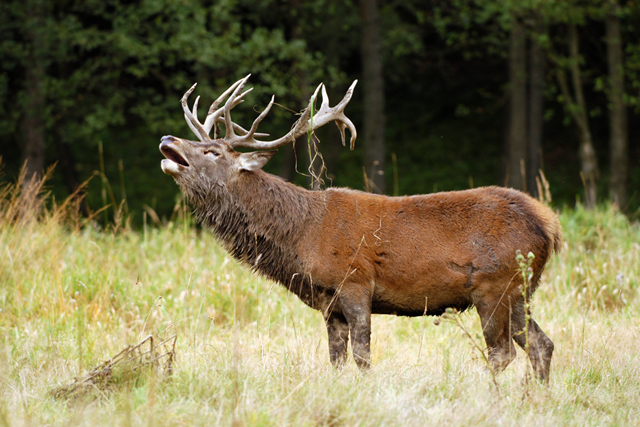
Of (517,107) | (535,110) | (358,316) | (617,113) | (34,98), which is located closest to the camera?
(358,316)

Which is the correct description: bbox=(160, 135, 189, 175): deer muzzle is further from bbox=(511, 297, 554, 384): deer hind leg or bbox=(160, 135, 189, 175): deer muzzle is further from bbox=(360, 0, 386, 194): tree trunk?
bbox=(360, 0, 386, 194): tree trunk

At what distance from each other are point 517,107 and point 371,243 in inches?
457

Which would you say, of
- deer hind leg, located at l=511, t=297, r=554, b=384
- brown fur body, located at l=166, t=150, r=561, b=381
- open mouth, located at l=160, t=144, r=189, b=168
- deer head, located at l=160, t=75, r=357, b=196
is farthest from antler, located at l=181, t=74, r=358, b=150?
deer hind leg, located at l=511, t=297, r=554, b=384

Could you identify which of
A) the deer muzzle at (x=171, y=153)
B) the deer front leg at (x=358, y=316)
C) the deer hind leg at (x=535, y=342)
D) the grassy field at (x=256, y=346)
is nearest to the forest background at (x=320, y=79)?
the grassy field at (x=256, y=346)

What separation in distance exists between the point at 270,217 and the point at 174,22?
1029cm

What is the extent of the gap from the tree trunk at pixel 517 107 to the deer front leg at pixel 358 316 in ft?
34.2

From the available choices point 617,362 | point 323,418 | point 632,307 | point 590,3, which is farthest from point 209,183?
point 590,3

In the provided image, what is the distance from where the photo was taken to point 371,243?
4.55 m

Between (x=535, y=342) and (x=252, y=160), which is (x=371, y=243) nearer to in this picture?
(x=252, y=160)

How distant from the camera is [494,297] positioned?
4.44 m

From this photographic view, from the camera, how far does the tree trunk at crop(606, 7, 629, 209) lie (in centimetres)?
1423

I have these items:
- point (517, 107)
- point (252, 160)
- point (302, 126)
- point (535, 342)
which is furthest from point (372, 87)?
point (535, 342)

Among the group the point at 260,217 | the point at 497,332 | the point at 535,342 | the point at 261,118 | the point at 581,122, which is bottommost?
the point at 535,342

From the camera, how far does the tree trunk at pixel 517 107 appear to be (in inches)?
572
